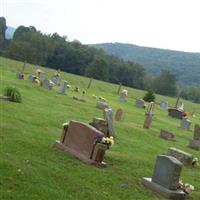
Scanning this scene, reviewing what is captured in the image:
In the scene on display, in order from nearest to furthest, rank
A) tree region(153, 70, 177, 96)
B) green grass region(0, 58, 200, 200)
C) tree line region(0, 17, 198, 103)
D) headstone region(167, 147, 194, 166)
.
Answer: green grass region(0, 58, 200, 200), headstone region(167, 147, 194, 166), tree line region(0, 17, 198, 103), tree region(153, 70, 177, 96)

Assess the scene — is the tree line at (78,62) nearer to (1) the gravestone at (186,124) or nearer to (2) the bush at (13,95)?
(1) the gravestone at (186,124)

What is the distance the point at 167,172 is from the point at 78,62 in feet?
282

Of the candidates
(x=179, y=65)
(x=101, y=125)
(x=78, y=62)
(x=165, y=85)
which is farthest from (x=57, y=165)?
(x=179, y=65)

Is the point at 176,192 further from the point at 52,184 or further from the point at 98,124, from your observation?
the point at 98,124

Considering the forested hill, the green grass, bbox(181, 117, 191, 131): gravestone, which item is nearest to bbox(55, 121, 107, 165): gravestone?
the green grass

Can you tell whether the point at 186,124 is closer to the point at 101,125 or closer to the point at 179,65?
the point at 101,125

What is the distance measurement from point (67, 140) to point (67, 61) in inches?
3279

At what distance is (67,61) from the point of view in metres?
97.1

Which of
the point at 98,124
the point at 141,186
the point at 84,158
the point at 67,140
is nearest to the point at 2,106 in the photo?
the point at 98,124

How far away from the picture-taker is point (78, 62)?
97500 millimetres

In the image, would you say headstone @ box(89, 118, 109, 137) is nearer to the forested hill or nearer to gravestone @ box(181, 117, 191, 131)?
gravestone @ box(181, 117, 191, 131)

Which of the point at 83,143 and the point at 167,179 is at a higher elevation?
the point at 83,143

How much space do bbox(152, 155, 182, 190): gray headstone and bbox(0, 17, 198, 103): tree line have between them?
238ft

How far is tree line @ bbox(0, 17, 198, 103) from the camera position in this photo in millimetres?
89500
